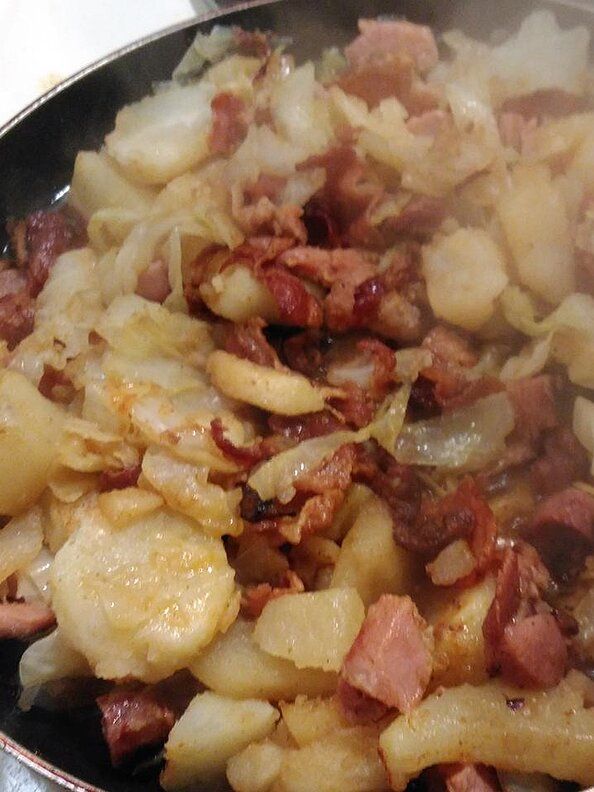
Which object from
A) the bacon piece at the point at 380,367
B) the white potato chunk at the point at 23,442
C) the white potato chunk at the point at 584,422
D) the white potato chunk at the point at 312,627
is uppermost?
the white potato chunk at the point at 23,442

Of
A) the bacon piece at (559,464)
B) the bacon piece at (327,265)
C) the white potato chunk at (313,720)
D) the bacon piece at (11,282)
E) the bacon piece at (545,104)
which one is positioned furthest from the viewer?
the bacon piece at (11,282)

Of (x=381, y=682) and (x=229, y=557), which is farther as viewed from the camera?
(x=229, y=557)

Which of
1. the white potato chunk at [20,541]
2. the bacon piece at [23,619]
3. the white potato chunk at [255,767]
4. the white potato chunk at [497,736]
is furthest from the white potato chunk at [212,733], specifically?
the white potato chunk at [20,541]

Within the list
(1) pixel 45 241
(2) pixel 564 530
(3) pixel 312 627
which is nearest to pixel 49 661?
(3) pixel 312 627

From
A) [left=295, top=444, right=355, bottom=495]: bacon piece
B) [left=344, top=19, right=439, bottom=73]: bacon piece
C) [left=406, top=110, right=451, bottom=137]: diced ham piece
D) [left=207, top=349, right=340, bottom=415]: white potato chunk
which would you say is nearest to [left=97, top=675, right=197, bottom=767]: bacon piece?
[left=295, top=444, right=355, bottom=495]: bacon piece

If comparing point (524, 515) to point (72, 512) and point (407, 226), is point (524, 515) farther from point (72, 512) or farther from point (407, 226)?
point (72, 512)

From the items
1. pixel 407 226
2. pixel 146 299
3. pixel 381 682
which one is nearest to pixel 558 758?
pixel 381 682

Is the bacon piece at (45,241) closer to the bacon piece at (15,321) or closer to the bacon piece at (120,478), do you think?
the bacon piece at (15,321)
